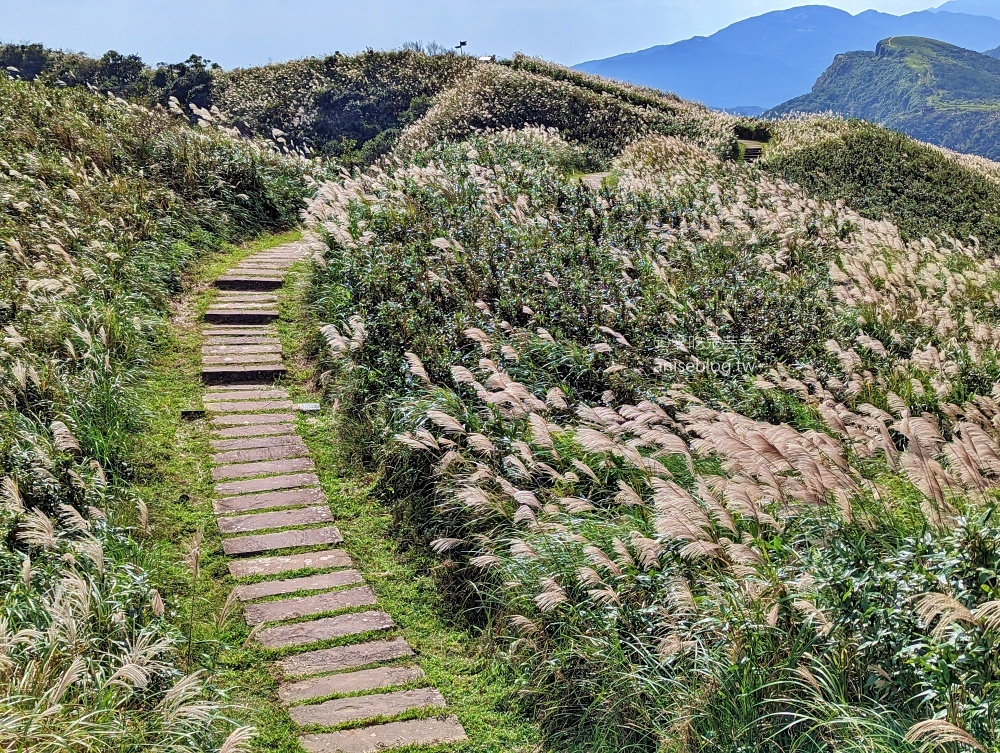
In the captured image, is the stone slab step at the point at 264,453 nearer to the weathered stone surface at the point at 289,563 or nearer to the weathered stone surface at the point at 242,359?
the weathered stone surface at the point at 289,563

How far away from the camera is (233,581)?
17.0 feet

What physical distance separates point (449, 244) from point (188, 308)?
291 centimetres

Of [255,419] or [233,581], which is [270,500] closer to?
[233,581]

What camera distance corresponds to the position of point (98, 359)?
22.7 ft

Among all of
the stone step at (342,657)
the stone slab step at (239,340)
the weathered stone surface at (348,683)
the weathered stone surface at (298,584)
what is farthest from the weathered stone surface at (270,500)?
the stone slab step at (239,340)

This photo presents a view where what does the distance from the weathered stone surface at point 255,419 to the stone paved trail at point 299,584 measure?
15 mm

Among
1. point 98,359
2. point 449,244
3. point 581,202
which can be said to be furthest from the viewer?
point 581,202

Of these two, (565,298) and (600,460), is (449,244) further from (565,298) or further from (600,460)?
(600,460)

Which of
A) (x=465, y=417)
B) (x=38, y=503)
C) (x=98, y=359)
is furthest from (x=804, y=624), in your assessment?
(x=98, y=359)

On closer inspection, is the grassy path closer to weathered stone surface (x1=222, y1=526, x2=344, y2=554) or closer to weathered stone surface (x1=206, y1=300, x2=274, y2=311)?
weathered stone surface (x1=222, y1=526, x2=344, y2=554)

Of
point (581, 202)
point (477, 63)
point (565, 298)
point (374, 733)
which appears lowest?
point (374, 733)

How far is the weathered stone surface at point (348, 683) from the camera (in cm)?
434

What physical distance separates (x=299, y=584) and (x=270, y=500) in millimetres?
1040

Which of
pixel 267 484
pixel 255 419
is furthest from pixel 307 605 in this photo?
pixel 255 419
